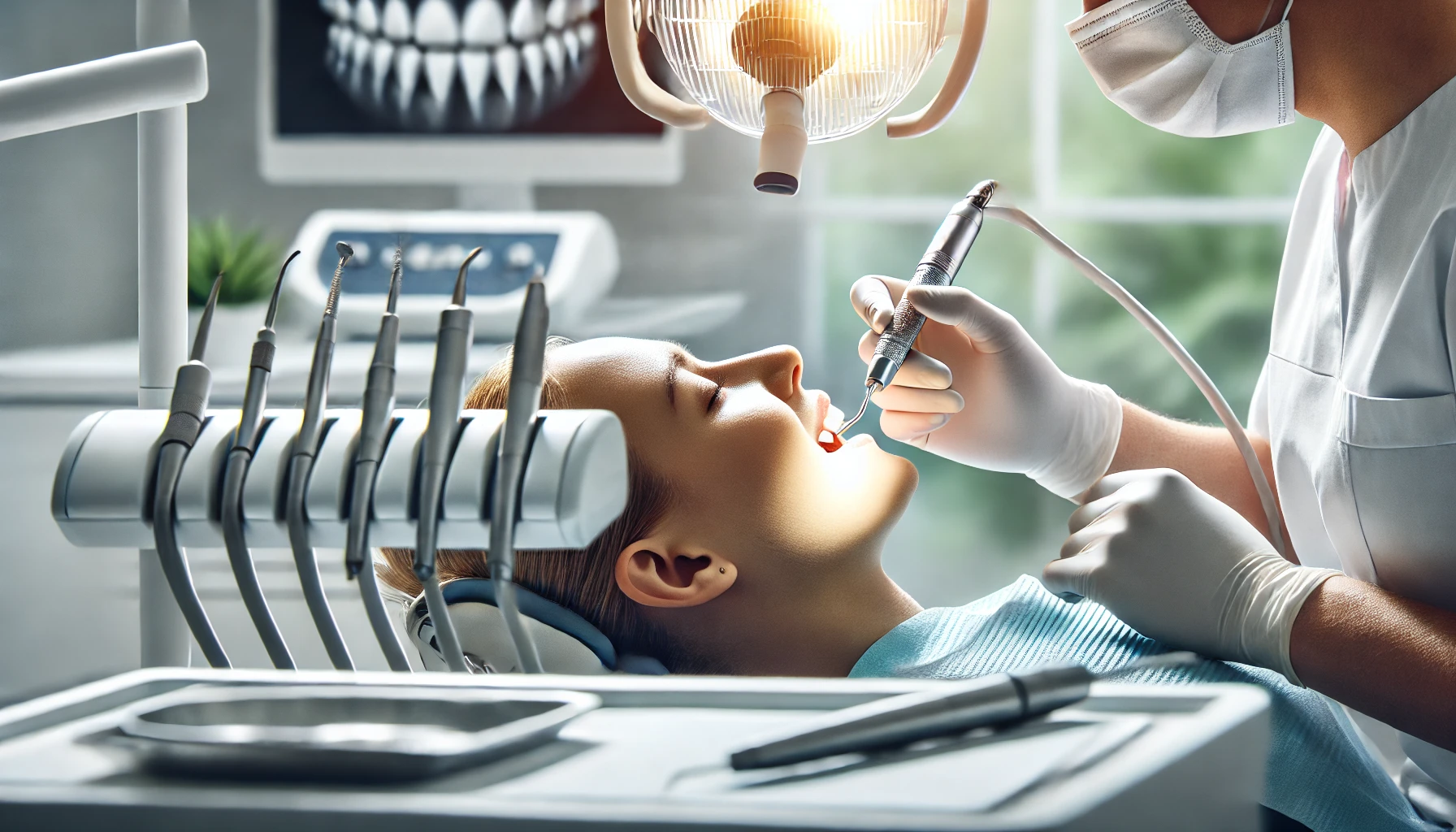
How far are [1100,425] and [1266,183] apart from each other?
1734 mm

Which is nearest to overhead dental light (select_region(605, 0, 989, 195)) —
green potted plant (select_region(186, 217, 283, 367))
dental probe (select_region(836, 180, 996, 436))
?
dental probe (select_region(836, 180, 996, 436))

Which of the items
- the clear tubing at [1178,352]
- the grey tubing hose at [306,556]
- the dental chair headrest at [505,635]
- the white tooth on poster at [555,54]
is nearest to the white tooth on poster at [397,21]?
the white tooth on poster at [555,54]

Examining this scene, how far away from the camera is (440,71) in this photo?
2.35 meters

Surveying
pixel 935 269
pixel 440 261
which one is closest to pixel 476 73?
pixel 440 261

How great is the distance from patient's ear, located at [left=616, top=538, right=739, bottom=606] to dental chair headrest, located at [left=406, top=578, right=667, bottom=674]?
7cm

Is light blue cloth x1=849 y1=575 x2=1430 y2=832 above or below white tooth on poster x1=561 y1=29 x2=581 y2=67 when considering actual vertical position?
below

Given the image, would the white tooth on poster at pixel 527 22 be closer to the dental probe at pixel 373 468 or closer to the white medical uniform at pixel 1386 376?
the white medical uniform at pixel 1386 376

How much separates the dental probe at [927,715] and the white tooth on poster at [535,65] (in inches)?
75.8

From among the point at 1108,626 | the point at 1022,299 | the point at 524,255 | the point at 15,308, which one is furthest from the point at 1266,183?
the point at 15,308

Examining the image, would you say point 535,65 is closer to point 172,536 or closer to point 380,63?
point 380,63

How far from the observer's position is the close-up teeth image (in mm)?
2164

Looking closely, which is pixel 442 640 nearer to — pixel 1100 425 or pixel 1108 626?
pixel 1108 626

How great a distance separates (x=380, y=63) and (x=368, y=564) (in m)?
1.99

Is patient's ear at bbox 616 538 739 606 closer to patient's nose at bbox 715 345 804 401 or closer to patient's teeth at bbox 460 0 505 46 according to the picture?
patient's nose at bbox 715 345 804 401
